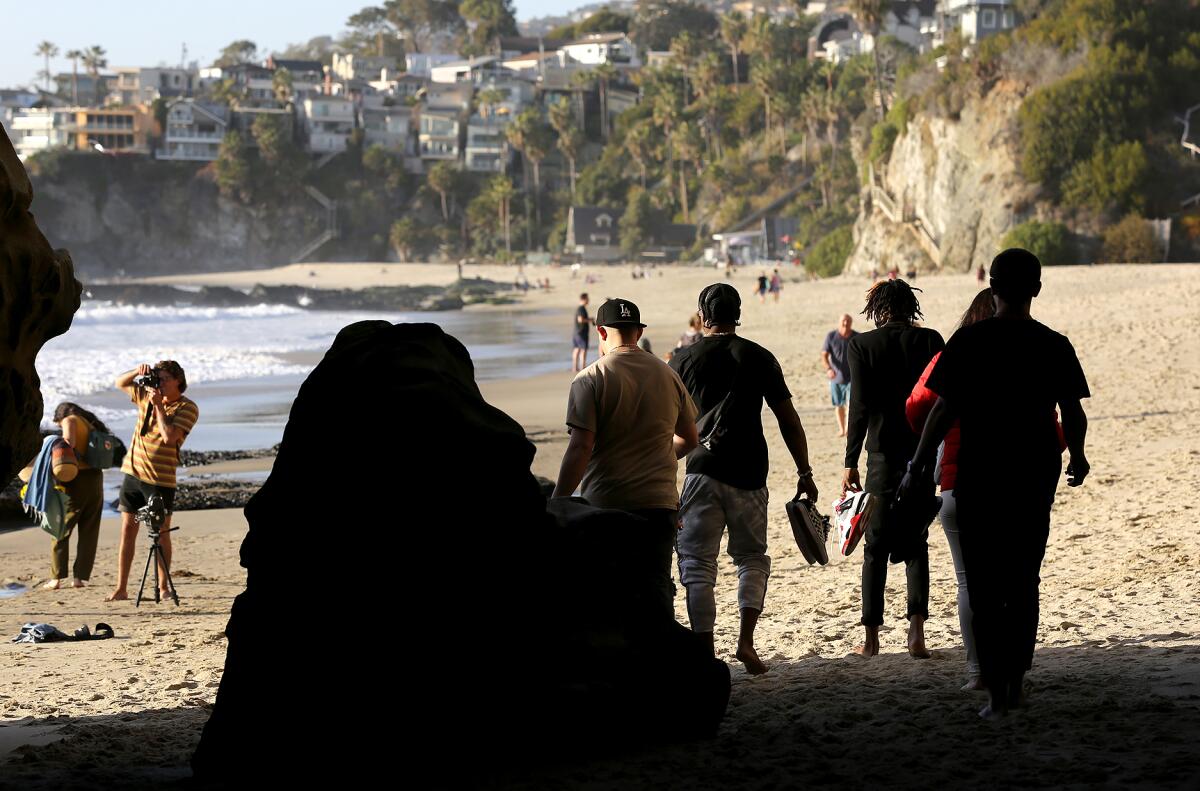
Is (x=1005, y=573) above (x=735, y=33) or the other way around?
the other way around

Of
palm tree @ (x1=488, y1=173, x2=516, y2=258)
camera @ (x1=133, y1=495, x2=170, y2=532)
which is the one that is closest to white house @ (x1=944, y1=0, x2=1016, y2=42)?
palm tree @ (x1=488, y1=173, x2=516, y2=258)

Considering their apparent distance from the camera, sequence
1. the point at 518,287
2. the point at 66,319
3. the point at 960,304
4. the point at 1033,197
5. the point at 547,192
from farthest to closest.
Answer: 1. the point at 547,192
2. the point at 518,287
3. the point at 1033,197
4. the point at 960,304
5. the point at 66,319

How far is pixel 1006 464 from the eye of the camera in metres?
4.39

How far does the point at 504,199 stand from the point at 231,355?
246 feet

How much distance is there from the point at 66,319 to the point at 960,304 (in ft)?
105

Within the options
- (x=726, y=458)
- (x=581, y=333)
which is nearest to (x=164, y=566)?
(x=726, y=458)

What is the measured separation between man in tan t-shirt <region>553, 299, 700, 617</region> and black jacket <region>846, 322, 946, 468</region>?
0.95 metres

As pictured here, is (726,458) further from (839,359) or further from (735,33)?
(735,33)

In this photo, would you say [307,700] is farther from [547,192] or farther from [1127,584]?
[547,192]

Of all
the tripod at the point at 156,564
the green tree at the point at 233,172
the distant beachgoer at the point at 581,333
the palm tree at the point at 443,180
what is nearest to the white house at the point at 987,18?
the palm tree at the point at 443,180

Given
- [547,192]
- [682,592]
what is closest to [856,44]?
[547,192]

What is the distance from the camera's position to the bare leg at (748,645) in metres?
5.50

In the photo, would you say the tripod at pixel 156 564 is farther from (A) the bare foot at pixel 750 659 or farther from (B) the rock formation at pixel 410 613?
(B) the rock formation at pixel 410 613

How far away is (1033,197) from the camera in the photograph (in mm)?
52688
